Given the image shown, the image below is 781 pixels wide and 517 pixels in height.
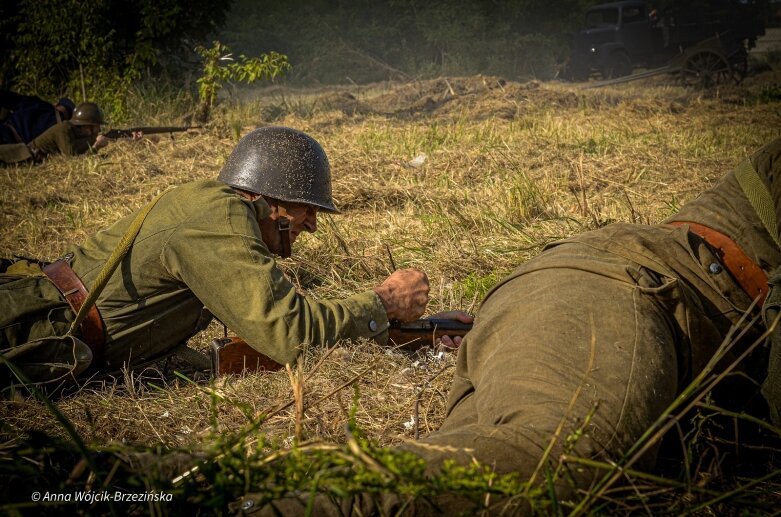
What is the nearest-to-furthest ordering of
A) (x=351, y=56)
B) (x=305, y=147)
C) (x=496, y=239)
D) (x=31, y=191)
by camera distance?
(x=305, y=147) → (x=496, y=239) → (x=31, y=191) → (x=351, y=56)

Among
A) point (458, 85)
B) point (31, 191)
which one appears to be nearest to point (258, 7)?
point (458, 85)

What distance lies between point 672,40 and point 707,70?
4.92m

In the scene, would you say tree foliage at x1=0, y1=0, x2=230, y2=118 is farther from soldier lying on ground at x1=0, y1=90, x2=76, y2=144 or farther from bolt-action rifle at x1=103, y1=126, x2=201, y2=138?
bolt-action rifle at x1=103, y1=126, x2=201, y2=138

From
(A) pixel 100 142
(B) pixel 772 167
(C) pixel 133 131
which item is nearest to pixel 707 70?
(C) pixel 133 131

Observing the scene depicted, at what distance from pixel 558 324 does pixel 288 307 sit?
4.16ft

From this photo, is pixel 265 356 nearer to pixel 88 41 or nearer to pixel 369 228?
pixel 369 228

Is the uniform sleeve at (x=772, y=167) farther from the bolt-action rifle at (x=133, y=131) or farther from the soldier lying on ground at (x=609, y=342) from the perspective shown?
the bolt-action rifle at (x=133, y=131)

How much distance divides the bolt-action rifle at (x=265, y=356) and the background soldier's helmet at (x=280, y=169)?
748 millimetres

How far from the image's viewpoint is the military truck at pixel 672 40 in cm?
1970

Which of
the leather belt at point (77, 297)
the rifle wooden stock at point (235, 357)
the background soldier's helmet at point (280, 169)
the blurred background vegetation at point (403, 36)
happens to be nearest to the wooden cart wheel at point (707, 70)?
the blurred background vegetation at point (403, 36)

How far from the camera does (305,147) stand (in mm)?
3936

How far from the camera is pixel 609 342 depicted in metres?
2.24

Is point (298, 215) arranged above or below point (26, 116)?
above

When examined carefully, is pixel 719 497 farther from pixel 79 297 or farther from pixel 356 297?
pixel 79 297
